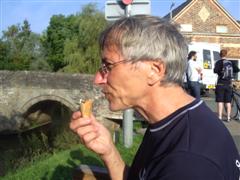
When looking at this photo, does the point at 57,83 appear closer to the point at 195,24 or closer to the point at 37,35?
the point at 195,24

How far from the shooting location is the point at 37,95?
1068 inches

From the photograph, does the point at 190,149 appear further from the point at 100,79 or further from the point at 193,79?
the point at 193,79

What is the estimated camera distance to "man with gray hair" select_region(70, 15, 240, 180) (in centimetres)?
170

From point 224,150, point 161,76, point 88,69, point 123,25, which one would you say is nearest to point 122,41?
point 123,25

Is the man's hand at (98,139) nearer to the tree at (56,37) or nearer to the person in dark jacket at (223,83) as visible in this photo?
the person in dark jacket at (223,83)

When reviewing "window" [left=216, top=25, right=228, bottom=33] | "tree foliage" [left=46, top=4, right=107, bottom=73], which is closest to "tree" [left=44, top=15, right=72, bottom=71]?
"tree foliage" [left=46, top=4, right=107, bottom=73]

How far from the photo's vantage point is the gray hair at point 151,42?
190 cm

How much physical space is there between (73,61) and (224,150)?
30.7 meters

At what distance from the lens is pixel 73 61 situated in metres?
32.2

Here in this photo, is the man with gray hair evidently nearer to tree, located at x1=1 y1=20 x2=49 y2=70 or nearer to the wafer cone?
the wafer cone

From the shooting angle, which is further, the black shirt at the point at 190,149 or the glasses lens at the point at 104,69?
the glasses lens at the point at 104,69

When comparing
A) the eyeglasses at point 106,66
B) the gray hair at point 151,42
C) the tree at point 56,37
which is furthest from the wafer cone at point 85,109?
the tree at point 56,37

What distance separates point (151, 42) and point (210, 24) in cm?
4438

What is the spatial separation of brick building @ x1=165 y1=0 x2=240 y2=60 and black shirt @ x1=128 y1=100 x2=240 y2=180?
137 ft
